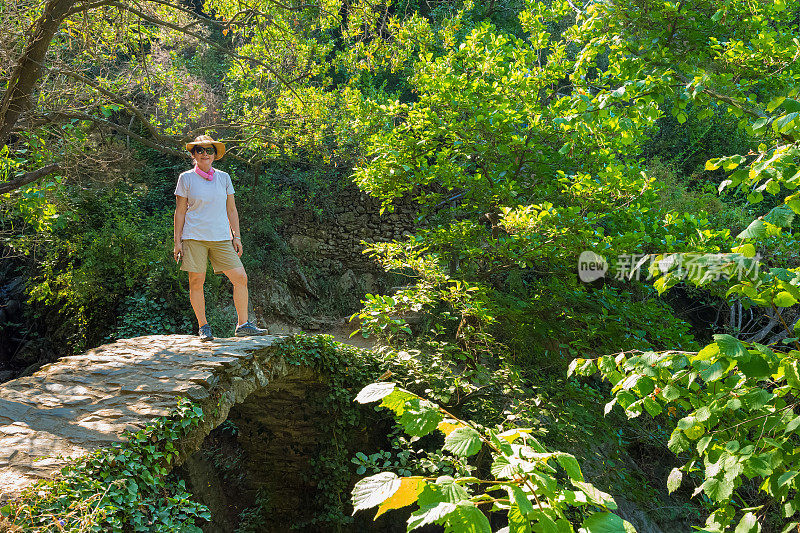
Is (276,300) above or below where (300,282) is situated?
below

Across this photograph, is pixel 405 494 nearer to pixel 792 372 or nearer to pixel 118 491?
pixel 792 372

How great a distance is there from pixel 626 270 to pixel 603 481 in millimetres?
2188

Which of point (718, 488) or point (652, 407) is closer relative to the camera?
point (718, 488)

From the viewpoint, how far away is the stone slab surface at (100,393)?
269 centimetres

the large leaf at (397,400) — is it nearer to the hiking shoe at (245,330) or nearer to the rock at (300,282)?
the hiking shoe at (245,330)

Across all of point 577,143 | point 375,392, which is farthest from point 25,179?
point 577,143

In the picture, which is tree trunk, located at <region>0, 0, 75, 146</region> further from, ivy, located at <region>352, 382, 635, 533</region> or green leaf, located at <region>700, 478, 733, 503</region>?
green leaf, located at <region>700, 478, 733, 503</region>

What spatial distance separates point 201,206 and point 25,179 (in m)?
1.90

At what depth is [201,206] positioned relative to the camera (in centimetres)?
427

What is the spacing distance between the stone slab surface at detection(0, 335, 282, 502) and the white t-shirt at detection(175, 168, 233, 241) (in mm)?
983

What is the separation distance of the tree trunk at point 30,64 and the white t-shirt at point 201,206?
1311mm

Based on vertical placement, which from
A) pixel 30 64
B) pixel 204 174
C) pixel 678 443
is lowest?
pixel 678 443

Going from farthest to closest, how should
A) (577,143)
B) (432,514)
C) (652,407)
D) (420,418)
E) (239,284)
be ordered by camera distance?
(577,143), (239,284), (652,407), (420,418), (432,514)

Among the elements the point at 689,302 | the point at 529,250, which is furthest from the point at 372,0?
the point at 689,302
